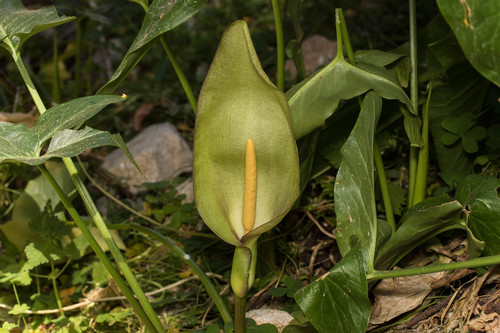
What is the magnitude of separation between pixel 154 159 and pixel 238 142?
2.78ft

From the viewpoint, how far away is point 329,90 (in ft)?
2.68

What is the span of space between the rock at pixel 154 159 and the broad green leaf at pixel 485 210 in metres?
0.88

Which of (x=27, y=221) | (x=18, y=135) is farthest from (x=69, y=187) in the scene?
(x=18, y=135)

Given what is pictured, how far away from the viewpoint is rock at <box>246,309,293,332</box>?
897mm

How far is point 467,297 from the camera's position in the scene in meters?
0.79

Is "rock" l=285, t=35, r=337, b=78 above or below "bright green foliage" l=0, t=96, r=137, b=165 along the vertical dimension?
below

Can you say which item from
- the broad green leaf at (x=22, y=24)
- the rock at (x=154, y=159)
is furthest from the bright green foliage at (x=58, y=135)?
the rock at (x=154, y=159)

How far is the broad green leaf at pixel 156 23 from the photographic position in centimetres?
73

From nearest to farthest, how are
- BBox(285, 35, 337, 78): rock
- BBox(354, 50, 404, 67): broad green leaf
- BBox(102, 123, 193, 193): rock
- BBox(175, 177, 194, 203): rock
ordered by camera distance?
1. BBox(354, 50, 404, 67): broad green leaf
2. BBox(175, 177, 194, 203): rock
3. BBox(102, 123, 193, 193): rock
4. BBox(285, 35, 337, 78): rock

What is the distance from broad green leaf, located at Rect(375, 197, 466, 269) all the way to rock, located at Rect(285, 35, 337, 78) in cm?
106

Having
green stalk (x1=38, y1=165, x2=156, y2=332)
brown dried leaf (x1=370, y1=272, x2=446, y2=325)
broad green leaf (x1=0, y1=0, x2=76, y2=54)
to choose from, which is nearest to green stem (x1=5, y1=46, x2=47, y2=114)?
broad green leaf (x1=0, y1=0, x2=76, y2=54)

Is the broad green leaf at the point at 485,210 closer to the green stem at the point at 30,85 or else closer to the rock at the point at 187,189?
the green stem at the point at 30,85

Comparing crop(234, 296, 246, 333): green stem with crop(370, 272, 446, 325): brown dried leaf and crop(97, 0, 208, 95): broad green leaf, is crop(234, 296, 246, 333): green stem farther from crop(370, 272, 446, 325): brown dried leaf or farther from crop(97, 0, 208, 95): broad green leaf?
crop(97, 0, 208, 95): broad green leaf

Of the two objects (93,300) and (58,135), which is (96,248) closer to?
(58,135)
